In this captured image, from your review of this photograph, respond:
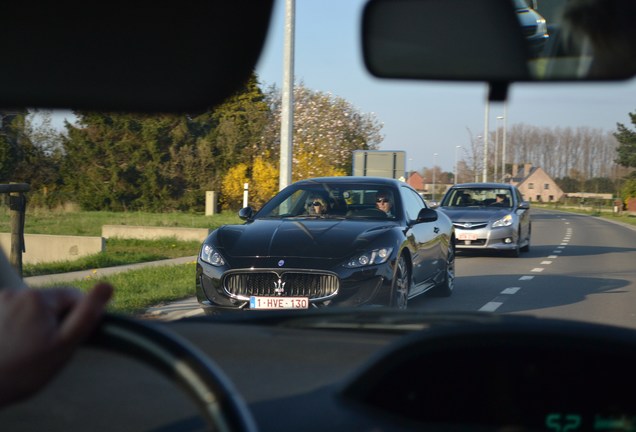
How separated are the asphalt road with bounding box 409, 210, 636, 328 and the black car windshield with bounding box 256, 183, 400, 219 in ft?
4.74

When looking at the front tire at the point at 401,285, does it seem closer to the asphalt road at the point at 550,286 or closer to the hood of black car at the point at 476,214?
the asphalt road at the point at 550,286

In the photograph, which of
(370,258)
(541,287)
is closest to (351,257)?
(370,258)

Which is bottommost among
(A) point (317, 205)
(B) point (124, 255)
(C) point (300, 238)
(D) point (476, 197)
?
(B) point (124, 255)

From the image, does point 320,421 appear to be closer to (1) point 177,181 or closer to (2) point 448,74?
(2) point 448,74

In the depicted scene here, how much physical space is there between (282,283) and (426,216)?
275cm

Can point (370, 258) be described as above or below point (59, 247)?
above

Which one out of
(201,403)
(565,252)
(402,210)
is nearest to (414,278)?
(402,210)

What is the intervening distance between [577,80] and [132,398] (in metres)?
1.46

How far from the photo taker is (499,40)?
2.37m

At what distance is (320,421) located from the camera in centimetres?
205

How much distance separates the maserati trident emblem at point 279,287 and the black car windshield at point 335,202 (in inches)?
57.8

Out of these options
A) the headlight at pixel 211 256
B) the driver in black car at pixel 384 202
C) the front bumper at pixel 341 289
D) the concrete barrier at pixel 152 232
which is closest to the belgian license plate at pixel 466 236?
the concrete barrier at pixel 152 232

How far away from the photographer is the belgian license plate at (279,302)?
8617 millimetres

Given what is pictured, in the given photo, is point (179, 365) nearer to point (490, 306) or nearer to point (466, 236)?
point (490, 306)
